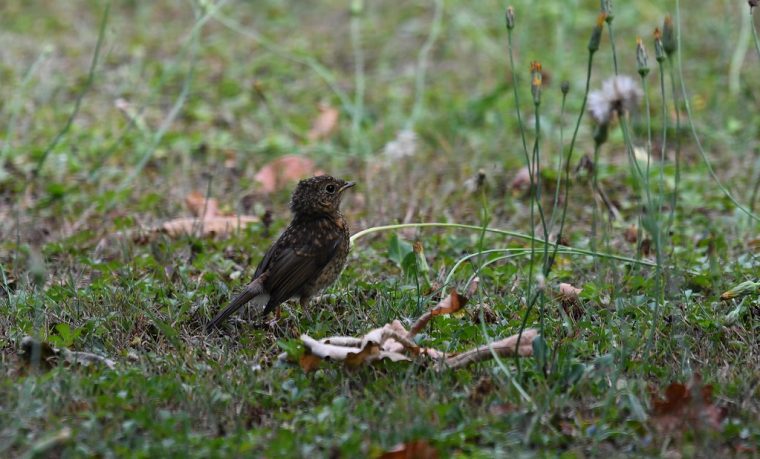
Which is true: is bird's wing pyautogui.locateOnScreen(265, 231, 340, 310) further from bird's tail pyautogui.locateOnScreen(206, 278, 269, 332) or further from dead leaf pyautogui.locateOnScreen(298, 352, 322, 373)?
dead leaf pyautogui.locateOnScreen(298, 352, 322, 373)

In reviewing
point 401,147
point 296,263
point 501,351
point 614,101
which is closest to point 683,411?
point 501,351

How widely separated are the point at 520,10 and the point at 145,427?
7.92m

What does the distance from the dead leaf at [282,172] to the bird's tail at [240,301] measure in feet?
8.14

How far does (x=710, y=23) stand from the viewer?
10219 millimetres

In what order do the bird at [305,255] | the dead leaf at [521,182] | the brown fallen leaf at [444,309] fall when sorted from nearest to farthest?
the brown fallen leaf at [444,309] → the bird at [305,255] → the dead leaf at [521,182]

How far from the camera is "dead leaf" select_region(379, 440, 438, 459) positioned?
143 inches

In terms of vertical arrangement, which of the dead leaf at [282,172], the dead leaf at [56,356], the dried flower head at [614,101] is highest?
the dried flower head at [614,101]

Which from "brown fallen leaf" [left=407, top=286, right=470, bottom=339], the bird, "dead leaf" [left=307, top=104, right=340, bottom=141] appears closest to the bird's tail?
the bird

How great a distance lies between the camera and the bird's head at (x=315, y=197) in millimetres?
5785

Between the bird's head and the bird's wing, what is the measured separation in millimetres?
244

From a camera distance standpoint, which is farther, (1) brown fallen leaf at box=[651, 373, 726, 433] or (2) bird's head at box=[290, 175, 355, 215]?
(2) bird's head at box=[290, 175, 355, 215]

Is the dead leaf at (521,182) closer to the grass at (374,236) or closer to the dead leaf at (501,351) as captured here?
the grass at (374,236)

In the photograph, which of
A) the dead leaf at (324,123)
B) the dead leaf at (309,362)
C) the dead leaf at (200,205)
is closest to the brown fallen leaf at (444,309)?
the dead leaf at (309,362)

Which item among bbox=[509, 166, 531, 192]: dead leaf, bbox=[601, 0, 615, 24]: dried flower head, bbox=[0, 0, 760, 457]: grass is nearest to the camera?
bbox=[0, 0, 760, 457]: grass
